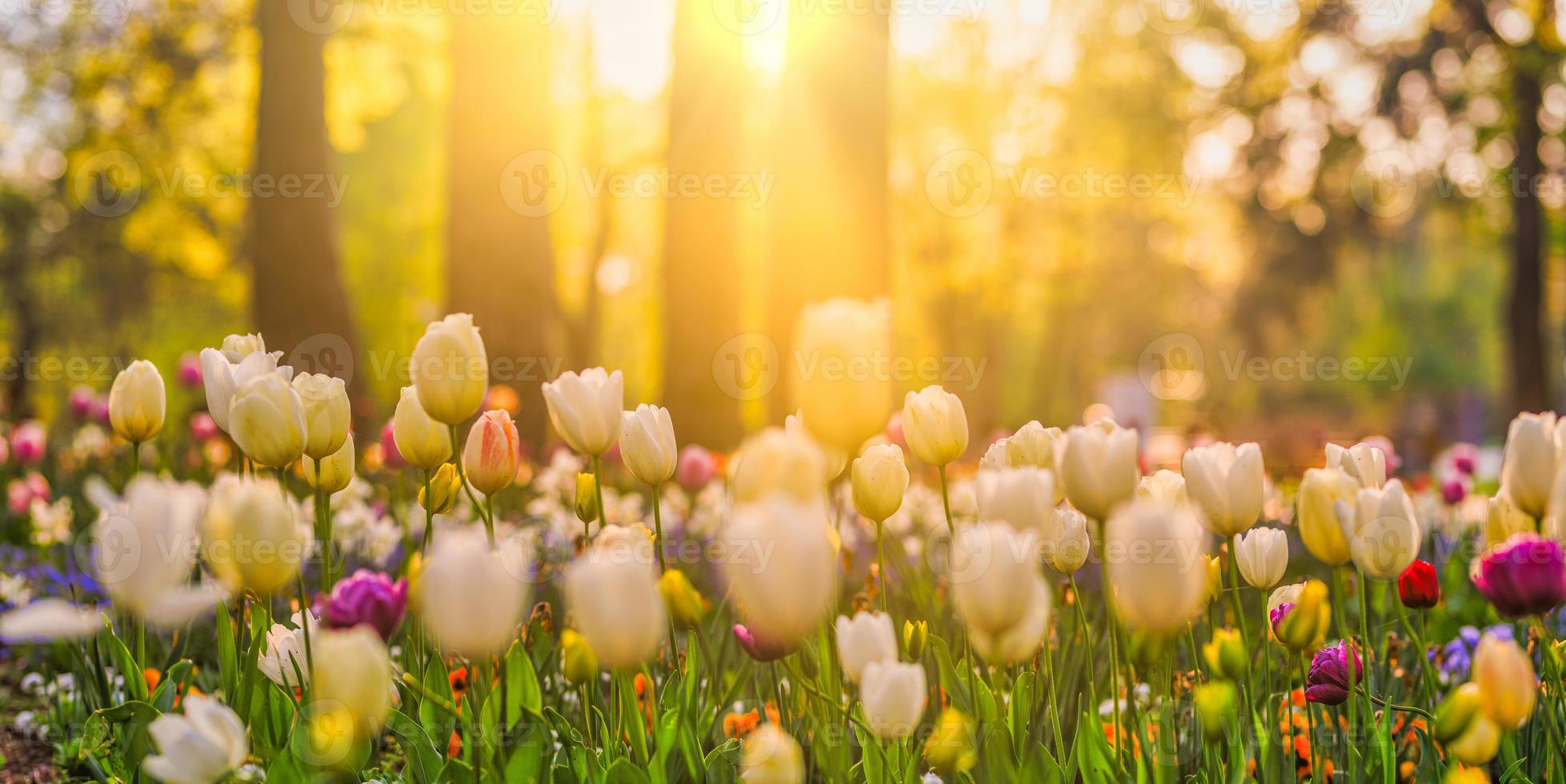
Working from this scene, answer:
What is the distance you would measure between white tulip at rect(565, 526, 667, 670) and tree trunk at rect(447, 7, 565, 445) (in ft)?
22.8

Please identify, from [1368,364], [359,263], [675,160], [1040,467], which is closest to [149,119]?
[359,263]

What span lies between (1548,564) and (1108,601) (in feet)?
2.10

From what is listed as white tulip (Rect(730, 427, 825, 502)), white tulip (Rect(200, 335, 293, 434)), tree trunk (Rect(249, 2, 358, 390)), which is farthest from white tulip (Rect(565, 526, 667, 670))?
tree trunk (Rect(249, 2, 358, 390))

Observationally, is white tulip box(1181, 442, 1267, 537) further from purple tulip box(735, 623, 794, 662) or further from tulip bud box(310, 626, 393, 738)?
tulip bud box(310, 626, 393, 738)

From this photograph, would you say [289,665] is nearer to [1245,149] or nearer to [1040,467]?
[1040,467]

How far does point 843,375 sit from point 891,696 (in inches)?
18.9

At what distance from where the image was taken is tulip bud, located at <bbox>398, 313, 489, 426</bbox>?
69.5 inches

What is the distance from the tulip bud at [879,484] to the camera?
187 centimetres

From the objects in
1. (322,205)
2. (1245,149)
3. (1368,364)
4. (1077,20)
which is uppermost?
(1077,20)

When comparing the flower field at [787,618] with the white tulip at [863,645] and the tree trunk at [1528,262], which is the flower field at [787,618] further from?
the tree trunk at [1528,262]

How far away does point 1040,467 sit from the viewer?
6.66ft

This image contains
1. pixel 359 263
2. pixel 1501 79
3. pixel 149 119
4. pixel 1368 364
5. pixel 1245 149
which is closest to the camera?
pixel 1501 79

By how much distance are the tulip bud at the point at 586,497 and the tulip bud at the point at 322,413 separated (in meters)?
0.43

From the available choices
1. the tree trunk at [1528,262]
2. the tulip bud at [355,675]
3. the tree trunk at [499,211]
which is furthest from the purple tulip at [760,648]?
the tree trunk at [1528,262]
